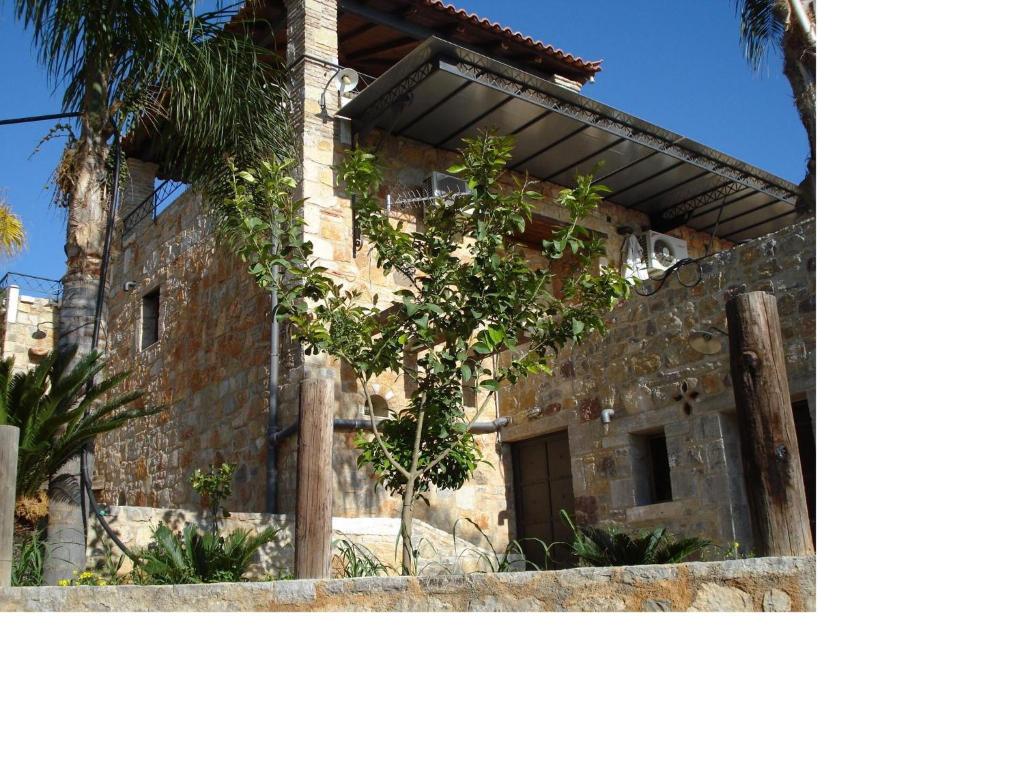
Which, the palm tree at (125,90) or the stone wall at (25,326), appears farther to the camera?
the stone wall at (25,326)

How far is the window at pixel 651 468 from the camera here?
29.7ft

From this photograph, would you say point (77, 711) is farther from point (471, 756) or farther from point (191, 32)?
point (191, 32)

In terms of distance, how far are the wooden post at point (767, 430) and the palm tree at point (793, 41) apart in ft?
17.9

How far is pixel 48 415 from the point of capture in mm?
6773

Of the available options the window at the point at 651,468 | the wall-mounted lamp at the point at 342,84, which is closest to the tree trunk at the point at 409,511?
the window at the point at 651,468

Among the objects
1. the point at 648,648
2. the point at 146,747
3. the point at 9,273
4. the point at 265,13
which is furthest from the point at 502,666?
the point at 9,273

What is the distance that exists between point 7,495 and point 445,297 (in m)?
3.10

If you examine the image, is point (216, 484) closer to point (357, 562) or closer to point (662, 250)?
point (357, 562)

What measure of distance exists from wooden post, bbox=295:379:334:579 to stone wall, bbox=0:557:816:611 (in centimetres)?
56

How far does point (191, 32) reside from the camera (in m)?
7.68

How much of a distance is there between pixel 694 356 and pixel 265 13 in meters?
7.11

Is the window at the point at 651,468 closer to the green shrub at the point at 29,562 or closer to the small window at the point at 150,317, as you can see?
the green shrub at the point at 29,562

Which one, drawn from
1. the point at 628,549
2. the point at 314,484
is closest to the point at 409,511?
the point at 314,484

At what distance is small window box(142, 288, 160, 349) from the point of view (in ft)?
44.0
